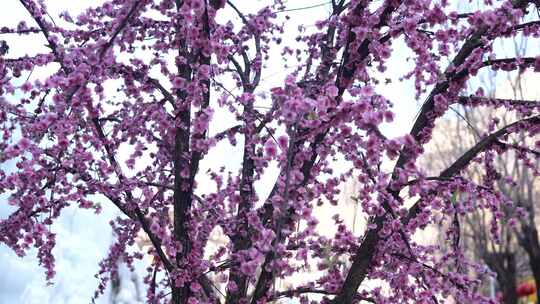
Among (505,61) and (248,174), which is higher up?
(505,61)

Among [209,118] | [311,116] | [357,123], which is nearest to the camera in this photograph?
[311,116]

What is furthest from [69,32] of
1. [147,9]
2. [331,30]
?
[331,30]

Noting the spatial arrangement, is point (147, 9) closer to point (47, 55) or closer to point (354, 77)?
point (47, 55)

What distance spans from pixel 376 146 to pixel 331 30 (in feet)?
6.33

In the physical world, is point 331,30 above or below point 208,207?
above

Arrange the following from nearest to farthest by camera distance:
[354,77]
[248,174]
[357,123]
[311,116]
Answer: [311,116], [357,123], [354,77], [248,174]

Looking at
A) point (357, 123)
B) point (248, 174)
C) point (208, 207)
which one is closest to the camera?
point (357, 123)

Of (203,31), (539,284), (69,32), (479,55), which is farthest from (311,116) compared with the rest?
(539,284)

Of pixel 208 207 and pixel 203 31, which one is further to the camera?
pixel 208 207

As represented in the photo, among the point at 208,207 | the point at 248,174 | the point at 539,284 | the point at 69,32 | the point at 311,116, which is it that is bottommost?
the point at 311,116

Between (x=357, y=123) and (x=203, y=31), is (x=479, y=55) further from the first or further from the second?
Result: (x=203, y=31)

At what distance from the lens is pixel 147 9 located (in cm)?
464

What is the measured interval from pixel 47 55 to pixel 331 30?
235 centimetres

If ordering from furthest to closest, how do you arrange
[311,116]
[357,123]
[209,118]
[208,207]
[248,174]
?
[248,174]
[208,207]
[209,118]
[357,123]
[311,116]
